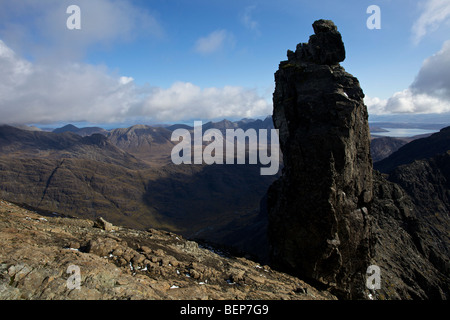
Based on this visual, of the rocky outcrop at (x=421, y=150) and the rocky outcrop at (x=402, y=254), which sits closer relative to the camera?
the rocky outcrop at (x=402, y=254)

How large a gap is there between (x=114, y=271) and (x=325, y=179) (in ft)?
70.8

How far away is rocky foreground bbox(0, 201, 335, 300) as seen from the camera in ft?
42.9

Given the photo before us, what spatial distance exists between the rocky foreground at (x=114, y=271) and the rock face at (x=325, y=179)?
3595 millimetres

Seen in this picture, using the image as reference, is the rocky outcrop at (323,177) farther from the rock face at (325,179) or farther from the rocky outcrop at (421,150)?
the rocky outcrop at (421,150)

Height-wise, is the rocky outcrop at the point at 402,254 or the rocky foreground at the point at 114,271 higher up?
the rocky foreground at the point at 114,271

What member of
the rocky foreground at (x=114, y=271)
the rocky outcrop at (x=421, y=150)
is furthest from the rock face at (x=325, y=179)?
the rocky outcrop at (x=421, y=150)

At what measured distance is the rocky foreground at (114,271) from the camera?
13062 millimetres

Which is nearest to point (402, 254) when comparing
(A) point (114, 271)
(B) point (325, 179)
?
(B) point (325, 179)

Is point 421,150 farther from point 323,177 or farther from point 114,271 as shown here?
point 114,271

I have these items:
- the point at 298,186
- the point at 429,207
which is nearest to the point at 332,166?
the point at 298,186

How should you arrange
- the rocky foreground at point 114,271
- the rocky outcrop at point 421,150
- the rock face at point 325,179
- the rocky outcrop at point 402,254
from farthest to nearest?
the rocky outcrop at point 421,150
the rocky outcrop at point 402,254
the rock face at point 325,179
the rocky foreground at point 114,271

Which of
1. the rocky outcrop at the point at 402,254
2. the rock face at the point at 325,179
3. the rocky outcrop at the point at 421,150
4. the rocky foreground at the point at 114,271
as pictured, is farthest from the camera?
the rocky outcrop at the point at 421,150

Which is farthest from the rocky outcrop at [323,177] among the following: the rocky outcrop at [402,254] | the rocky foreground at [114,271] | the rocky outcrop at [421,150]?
the rocky outcrop at [421,150]
